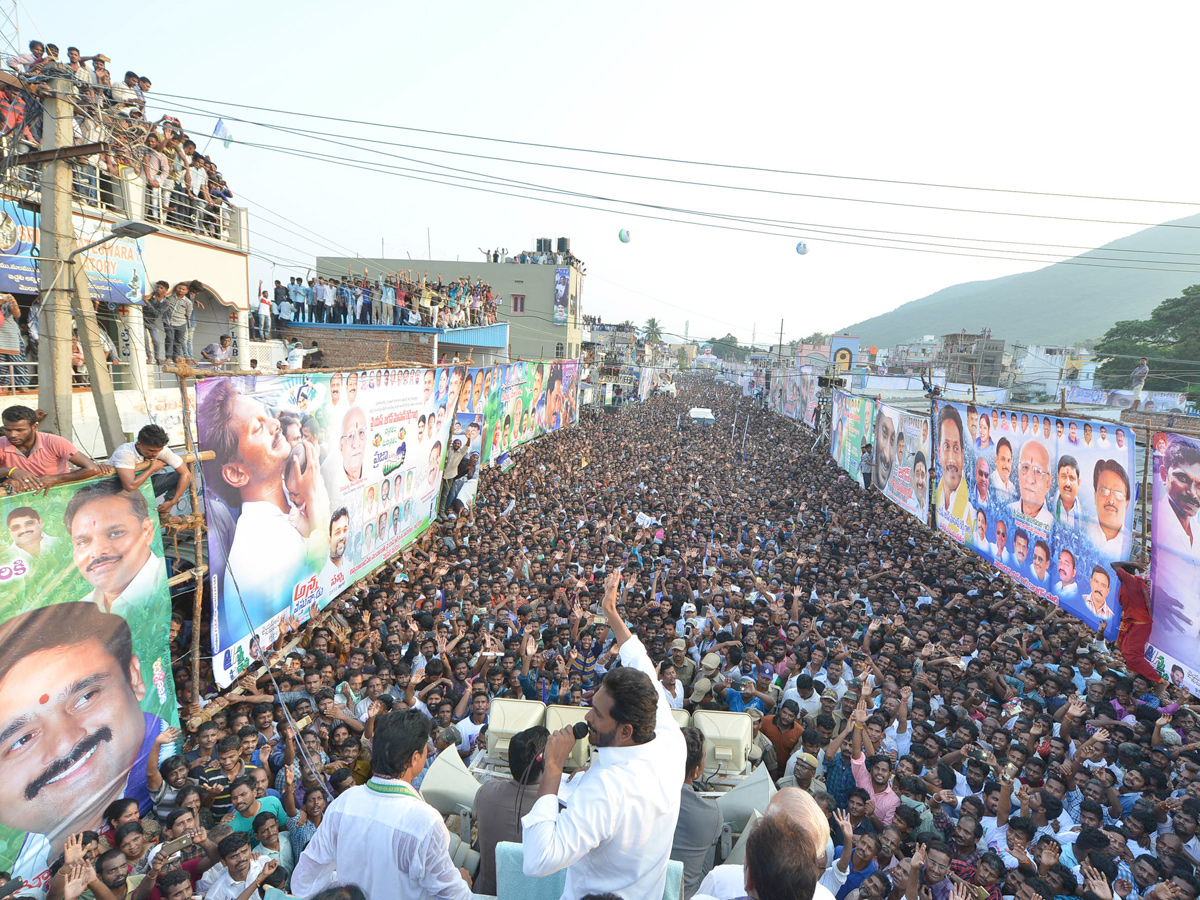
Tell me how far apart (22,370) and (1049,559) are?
48.4 feet

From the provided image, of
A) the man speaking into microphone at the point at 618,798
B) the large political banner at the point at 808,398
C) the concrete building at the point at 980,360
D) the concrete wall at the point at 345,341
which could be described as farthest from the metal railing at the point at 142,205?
the concrete building at the point at 980,360

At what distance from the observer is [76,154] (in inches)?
200

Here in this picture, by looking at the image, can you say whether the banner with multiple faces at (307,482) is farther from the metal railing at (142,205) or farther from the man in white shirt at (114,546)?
the metal railing at (142,205)

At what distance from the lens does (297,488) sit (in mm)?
7012

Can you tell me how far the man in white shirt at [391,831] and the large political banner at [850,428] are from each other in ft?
53.7

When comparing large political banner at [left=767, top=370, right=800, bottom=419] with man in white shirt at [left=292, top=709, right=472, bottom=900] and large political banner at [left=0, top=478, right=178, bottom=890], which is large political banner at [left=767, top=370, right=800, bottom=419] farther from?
man in white shirt at [left=292, top=709, right=472, bottom=900]

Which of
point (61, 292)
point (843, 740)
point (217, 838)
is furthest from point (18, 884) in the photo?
point (843, 740)

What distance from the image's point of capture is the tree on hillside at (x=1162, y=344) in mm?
39812

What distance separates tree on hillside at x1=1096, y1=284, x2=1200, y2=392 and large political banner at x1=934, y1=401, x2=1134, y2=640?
127ft

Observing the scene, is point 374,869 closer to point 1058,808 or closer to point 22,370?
point 1058,808

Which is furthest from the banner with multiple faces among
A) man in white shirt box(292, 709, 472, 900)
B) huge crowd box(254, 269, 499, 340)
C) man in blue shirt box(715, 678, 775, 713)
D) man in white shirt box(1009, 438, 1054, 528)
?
man in white shirt box(1009, 438, 1054, 528)

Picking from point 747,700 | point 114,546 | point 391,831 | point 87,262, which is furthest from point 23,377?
point 747,700

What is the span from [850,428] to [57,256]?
18.8 metres

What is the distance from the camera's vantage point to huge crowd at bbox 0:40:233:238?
25.3ft
